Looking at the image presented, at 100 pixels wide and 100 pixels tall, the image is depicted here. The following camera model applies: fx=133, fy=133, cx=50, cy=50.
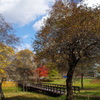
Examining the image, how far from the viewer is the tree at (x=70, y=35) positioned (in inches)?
335

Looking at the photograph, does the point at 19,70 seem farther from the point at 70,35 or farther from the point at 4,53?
the point at 70,35

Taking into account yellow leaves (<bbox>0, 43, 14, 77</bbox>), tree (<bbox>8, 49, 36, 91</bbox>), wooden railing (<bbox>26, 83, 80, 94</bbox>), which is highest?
yellow leaves (<bbox>0, 43, 14, 77</bbox>)

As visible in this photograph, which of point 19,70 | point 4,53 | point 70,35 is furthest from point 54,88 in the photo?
point 70,35

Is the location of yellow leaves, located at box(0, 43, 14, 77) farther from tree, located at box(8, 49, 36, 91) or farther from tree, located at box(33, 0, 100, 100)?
tree, located at box(8, 49, 36, 91)

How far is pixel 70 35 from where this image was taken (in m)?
8.46

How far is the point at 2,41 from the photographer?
7980 mm

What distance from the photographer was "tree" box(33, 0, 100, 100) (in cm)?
851

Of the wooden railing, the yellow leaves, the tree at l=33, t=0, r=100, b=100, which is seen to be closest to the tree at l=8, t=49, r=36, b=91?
the yellow leaves

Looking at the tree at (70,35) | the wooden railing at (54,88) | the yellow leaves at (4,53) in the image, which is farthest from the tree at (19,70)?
the tree at (70,35)

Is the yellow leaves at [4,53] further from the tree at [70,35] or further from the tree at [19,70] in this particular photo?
the tree at [19,70]

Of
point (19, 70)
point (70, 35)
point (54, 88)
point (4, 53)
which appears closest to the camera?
point (70, 35)

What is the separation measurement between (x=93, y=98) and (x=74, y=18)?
29.8ft

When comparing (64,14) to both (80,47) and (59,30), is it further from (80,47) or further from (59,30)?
(80,47)

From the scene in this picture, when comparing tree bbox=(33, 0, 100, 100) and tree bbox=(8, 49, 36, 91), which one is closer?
tree bbox=(33, 0, 100, 100)
